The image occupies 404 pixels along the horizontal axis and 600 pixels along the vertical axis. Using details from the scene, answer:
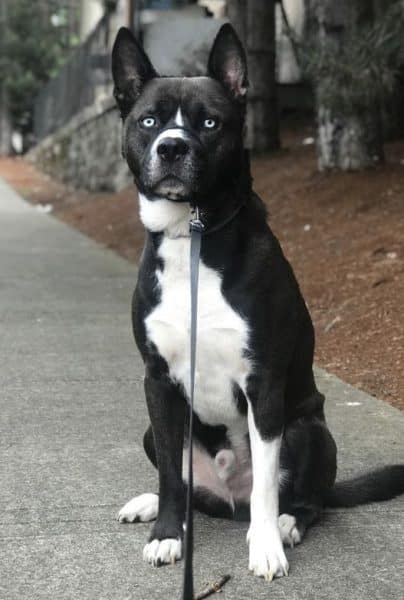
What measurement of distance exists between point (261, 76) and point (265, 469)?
39.4 feet

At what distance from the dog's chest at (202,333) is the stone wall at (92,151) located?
1470 centimetres

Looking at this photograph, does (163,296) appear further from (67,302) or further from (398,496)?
(67,302)

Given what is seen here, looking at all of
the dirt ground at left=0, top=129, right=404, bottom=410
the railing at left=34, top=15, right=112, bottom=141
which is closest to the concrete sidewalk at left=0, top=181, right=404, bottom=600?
the dirt ground at left=0, top=129, right=404, bottom=410

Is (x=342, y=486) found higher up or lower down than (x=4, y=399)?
higher up

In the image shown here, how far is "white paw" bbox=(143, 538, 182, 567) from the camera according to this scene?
3.92 meters

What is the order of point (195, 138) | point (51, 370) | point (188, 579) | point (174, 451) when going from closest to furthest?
point (188, 579)
point (195, 138)
point (174, 451)
point (51, 370)

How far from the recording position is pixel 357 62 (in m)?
10.4

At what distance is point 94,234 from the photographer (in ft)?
49.2

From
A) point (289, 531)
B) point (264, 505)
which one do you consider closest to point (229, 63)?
point (264, 505)

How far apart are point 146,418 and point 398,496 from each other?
1.71 meters

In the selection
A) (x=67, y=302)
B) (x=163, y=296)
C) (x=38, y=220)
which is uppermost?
(x=163, y=296)

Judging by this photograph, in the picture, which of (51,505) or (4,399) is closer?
(51,505)

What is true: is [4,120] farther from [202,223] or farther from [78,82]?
[202,223]

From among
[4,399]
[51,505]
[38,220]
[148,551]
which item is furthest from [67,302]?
[38,220]
